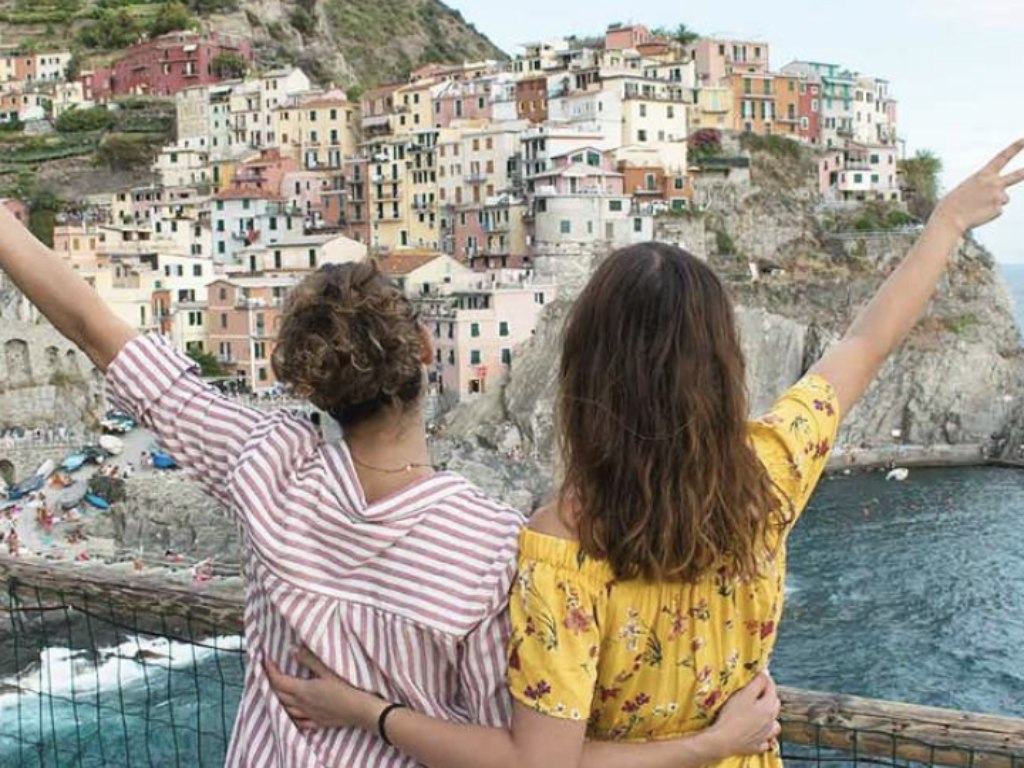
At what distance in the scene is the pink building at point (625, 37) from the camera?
54969mm

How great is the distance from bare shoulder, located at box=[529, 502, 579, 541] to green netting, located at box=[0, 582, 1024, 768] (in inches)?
46.6

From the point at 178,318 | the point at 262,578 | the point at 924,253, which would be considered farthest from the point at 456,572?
the point at 178,318

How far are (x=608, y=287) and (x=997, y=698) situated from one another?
1978cm

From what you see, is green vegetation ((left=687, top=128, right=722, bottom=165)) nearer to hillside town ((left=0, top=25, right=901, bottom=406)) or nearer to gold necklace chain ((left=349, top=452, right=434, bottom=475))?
hillside town ((left=0, top=25, right=901, bottom=406))

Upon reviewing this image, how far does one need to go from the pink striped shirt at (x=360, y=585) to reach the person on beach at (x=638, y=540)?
73mm

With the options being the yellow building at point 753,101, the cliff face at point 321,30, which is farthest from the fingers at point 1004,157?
the cliff face at point 321,30

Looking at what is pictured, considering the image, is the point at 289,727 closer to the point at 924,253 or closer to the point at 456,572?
the point at 456,572

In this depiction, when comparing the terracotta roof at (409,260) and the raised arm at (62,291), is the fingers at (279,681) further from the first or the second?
the terracotta roof at (409,260)

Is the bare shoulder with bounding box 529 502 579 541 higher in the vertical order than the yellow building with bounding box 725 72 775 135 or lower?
lower

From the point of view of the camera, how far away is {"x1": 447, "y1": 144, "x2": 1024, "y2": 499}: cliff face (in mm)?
42344

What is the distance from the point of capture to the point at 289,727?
223 cm

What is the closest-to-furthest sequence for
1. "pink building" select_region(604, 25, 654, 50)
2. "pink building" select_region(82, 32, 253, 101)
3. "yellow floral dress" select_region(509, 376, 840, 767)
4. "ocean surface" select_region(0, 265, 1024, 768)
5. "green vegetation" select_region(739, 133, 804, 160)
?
"yellow floral dress" select_region(509, 376, 840, 767) → "ocean surface" select_region(0, 265, 1024, 768) → "green vegetation" select_region(739, 133, 804, 160) → "pink building" select_region(604, 25, 654, 50) → "pink building" select_region(82, 32, 253, 101)

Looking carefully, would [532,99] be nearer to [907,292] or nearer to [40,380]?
[40,380]

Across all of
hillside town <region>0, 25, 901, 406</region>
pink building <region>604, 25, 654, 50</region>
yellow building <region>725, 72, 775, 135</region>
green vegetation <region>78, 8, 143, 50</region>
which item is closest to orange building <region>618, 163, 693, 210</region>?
hillside town <region>0, 25, 901, 406</region>
